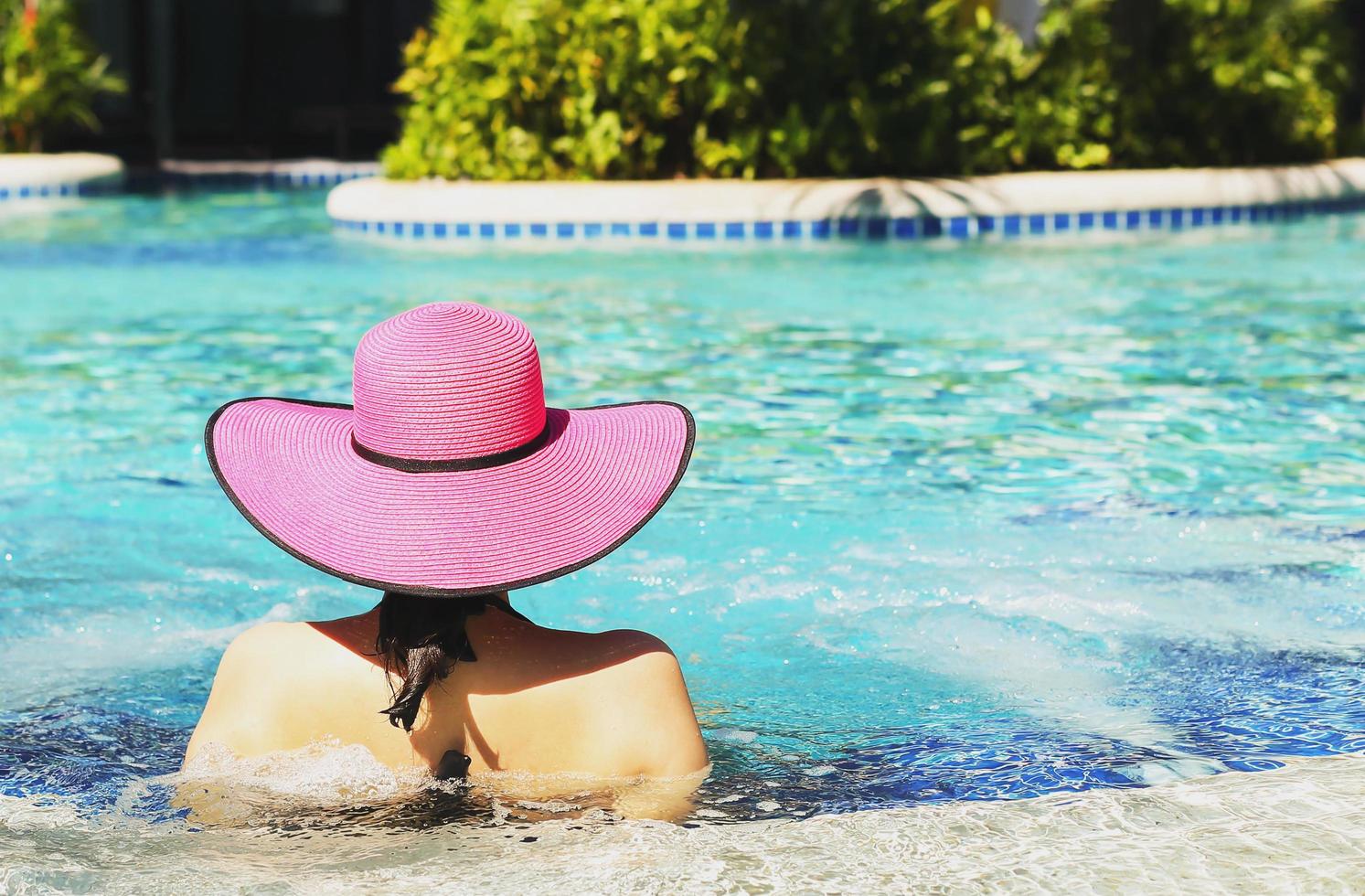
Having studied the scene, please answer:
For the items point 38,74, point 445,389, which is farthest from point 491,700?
point 38,74

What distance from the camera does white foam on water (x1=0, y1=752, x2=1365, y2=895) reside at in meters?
2.56

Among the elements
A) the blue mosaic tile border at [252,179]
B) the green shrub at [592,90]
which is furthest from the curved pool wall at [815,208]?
the blue mosaic tile border at [252,179]

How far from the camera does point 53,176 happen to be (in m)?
15.6

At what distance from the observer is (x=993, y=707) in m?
3.95

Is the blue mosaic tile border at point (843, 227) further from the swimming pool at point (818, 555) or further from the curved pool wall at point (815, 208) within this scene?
the swimming pool at point (818, 555)

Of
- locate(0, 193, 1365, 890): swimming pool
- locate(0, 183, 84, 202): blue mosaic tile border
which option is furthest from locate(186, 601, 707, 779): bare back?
locate(0, 183, 84, 202): blue mosaic tile border

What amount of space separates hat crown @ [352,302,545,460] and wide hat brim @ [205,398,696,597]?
4cm

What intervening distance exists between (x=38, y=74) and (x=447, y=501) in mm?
15333

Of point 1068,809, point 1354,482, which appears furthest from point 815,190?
point 1068,809

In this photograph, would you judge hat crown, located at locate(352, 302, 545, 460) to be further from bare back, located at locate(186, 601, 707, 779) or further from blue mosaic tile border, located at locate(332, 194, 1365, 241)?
blue mosaic tile border, located at locate(332, 194, 1365, 241)

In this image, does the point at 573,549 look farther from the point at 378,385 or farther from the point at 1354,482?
the point at 1354,482

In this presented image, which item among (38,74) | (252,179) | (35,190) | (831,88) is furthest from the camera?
(252,179)

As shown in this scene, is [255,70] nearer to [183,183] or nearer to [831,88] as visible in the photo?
[183,183]

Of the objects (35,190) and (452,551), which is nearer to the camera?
(452,551)
